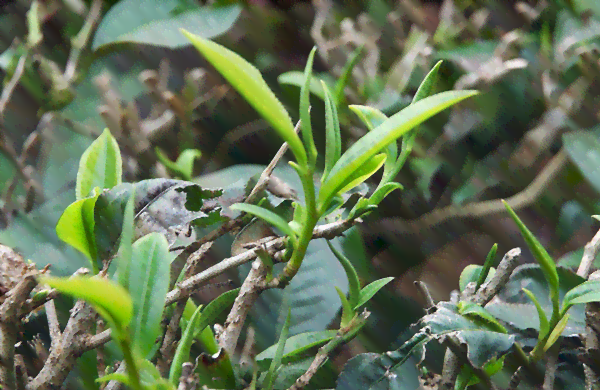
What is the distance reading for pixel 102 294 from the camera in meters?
0.17

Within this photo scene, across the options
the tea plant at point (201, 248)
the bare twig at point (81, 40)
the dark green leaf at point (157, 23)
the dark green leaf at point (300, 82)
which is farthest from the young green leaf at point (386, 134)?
the bare twig at point (81, 40)

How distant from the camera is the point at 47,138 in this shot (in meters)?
0.67

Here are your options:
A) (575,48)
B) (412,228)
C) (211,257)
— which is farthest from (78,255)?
(575,48)

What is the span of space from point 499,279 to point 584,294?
0.05m

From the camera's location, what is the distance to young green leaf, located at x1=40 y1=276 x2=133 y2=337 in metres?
0.16

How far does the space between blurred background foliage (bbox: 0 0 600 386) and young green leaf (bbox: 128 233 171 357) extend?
6.7 inches

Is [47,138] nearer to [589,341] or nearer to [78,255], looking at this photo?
[78,255]

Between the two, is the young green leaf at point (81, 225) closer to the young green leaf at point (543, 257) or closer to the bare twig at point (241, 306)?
the bare twig at point (241, 306)

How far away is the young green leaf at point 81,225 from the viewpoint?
281 mm

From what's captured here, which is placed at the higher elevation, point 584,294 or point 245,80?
point 245,80

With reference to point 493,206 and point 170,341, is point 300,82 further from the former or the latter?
point 170,341

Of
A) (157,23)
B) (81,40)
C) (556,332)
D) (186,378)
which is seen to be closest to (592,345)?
(556,332)

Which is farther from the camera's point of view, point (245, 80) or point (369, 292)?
point (369, 292)

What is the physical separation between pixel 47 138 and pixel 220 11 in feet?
1.09
